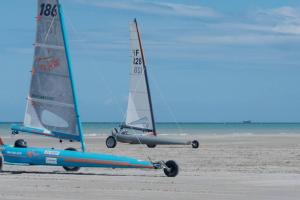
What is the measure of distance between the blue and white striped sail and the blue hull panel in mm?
973

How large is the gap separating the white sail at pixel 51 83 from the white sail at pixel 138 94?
1913cm

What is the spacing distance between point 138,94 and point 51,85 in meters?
19.8

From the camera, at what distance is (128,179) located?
19000 mm

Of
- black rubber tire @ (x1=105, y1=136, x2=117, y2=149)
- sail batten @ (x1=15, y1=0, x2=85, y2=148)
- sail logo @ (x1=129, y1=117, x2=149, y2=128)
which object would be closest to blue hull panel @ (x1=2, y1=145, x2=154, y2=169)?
sail batten @ (x1=15, y1=0, x2=85, y2=148)

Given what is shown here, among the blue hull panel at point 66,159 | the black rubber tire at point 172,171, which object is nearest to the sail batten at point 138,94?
the blue hull panel at point 66,159

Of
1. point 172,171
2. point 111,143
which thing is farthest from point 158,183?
point 111,143

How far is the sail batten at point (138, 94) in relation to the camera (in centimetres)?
4134

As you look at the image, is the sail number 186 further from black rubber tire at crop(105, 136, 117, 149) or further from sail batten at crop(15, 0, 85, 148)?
black rubber tire at crop(105, 136, 117, 149)

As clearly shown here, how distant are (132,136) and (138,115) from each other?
2.17 m

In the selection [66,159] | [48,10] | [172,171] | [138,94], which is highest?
[138,94]

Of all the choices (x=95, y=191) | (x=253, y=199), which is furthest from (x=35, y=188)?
(x=253, y=199)

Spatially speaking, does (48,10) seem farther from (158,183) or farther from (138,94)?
(138,94)

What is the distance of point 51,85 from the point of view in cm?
2200

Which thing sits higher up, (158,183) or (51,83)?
(51,83)
